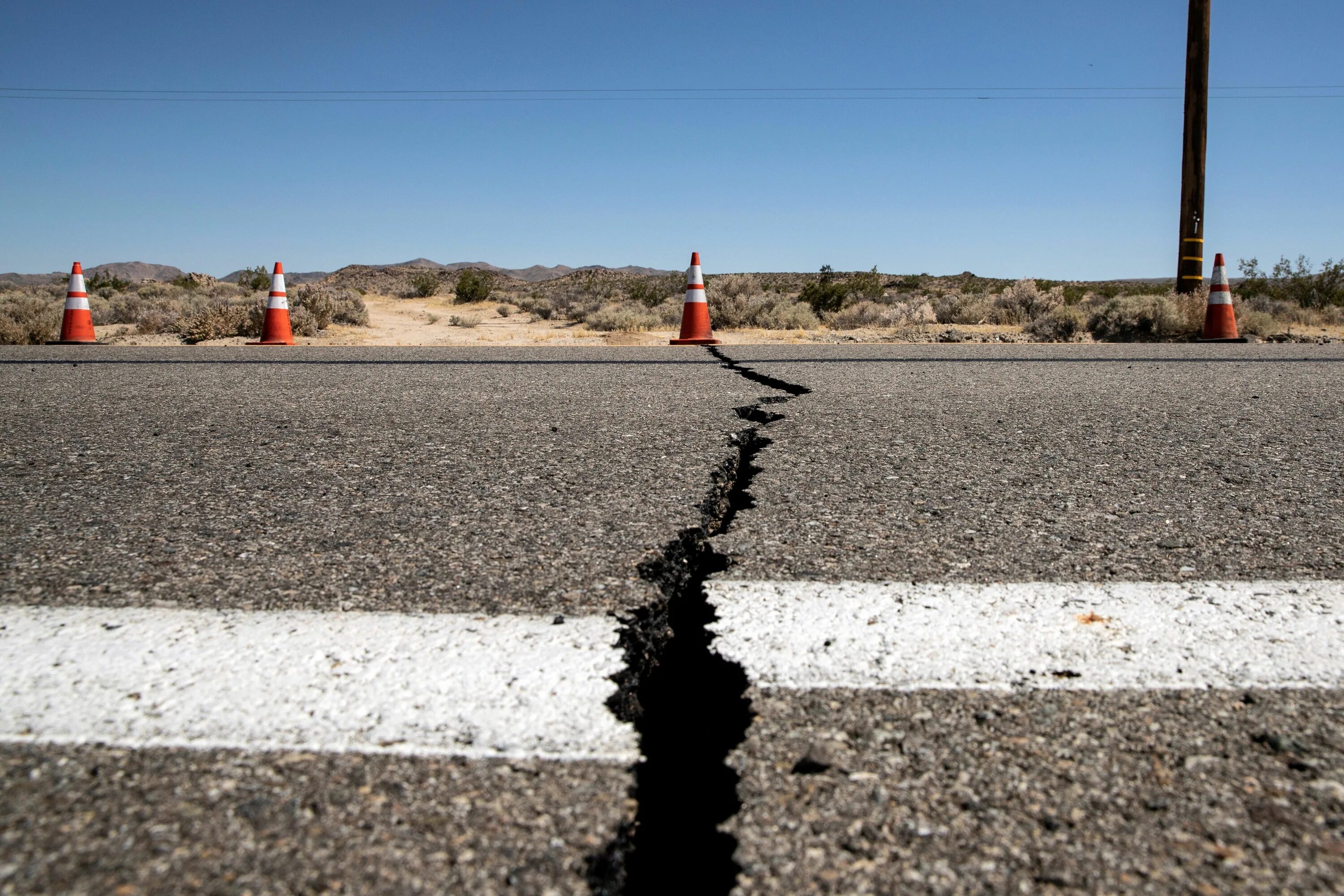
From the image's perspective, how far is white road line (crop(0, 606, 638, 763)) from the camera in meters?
1.29

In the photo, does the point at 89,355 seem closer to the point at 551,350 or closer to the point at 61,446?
the point at 551,350

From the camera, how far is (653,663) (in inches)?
62.1

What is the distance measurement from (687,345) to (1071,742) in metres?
7.70

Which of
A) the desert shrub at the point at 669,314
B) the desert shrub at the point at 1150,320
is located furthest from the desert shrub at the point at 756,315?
the desert shrub at the point at 1150,320

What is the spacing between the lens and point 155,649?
5.15 feet

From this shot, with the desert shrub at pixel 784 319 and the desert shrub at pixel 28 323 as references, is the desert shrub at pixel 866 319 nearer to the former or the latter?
the desert shrub at pixel 784 319

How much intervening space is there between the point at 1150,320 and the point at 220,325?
38.9ft

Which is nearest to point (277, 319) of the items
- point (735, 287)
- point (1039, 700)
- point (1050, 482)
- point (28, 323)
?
point (28, 323)

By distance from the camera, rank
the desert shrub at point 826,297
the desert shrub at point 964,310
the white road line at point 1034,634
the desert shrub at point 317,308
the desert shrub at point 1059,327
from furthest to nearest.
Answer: the desert shrub at point 826,297 → the desert shrub at point 964,310 → the desert shrub at point 317,308 → the desert shrub at point 1059,327 → the white road line at point 1034,634

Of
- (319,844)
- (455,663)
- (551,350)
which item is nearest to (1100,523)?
(455,663)

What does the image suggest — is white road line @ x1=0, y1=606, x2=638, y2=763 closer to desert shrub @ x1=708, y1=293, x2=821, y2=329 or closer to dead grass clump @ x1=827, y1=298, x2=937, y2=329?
desert shrub @ x1=708, y1=293, x2=821, y2=329

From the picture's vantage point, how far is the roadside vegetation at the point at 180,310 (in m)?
12.7

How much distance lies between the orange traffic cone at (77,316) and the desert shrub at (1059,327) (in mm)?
11218

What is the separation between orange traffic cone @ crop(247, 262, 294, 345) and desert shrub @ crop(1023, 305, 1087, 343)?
9.39 m
